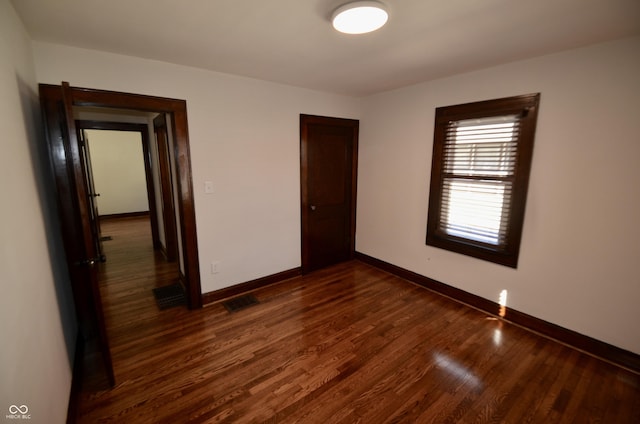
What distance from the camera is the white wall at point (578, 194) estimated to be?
202 centimetres

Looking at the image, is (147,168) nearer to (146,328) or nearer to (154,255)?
(154,255)

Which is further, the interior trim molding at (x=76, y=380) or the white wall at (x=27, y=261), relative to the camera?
the interior trim molding at (x=76, y=380)

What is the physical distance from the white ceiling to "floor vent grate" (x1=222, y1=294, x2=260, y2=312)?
241cm

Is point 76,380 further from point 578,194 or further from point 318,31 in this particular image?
point 578,194

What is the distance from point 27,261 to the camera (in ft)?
4.53

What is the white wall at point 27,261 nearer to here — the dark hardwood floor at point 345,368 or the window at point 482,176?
the dark hardwood floor at point 345,368

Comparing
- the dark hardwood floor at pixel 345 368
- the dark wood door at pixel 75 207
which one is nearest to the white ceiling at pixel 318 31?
the dark wood door at pixel 75 207

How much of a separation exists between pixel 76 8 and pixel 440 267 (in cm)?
373

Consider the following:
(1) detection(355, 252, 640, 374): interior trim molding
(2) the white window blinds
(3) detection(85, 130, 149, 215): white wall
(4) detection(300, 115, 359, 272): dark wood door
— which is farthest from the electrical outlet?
(3) detection(85, 130, 149, 215): white wall

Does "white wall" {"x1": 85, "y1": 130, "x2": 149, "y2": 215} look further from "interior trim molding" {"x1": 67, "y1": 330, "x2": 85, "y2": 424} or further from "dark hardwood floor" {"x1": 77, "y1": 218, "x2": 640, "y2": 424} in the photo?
"interior trim molding" {"x1": 67, "y1": 330, "x2": 85, "y2": 424}

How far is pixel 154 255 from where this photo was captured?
4.63 m

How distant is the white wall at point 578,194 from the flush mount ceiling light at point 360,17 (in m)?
1.63

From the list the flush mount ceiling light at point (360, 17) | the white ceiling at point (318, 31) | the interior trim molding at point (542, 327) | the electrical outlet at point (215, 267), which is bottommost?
the interior trim molding at point (542, 327)

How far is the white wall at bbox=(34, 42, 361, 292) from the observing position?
90.8 inches
